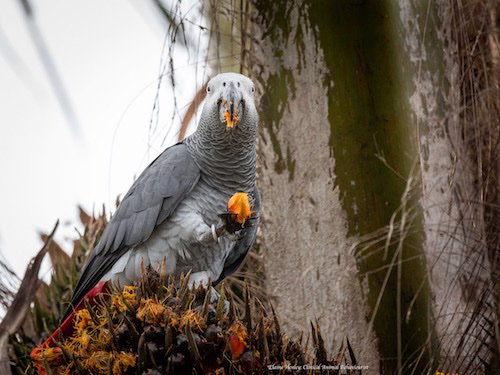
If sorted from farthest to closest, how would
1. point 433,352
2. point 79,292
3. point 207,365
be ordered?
point 79,292 → point 433,352 → point 207,365

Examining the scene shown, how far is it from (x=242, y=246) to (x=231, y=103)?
0.55 meters

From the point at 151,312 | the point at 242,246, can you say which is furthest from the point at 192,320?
the point at 242,246

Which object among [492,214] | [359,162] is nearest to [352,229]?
[359,162]

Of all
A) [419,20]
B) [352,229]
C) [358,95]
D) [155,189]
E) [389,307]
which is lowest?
[389,307]

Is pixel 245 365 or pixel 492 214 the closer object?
pixel 245 365

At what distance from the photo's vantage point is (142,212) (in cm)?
194

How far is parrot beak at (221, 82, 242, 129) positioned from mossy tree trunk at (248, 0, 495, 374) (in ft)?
0.75

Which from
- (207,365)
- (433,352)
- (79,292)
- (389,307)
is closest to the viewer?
(207,365)

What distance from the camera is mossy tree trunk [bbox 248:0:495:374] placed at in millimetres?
1749

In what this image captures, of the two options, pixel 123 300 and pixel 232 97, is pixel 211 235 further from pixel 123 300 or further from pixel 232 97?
pixel 123 300

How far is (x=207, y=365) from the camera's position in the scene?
1.29m

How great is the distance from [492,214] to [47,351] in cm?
107

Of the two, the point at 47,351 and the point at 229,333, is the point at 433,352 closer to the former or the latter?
the point at 229,333

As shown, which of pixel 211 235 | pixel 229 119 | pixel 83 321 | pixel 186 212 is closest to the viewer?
pixel 83 321
